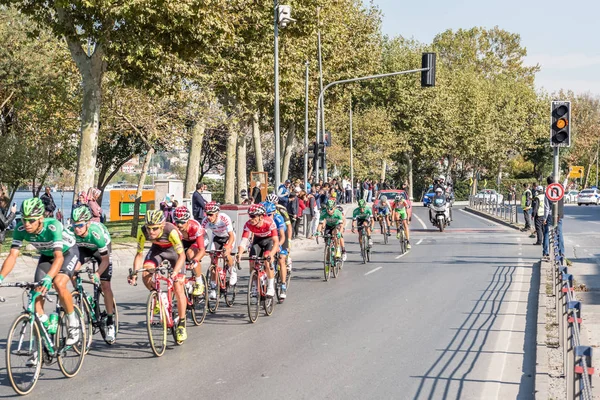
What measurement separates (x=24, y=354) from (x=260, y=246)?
5.75 metres

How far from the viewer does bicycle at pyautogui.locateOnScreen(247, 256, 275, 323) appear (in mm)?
12133

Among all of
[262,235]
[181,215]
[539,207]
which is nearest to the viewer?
[181,215]

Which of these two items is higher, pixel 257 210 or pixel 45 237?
pixel 257 210

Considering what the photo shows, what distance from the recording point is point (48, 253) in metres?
8.55

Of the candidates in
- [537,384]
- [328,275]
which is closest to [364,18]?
[328,275]

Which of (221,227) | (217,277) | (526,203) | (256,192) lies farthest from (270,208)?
(526,203)

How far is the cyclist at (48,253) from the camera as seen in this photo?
8.09 m

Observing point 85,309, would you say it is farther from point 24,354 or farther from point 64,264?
point 24,354

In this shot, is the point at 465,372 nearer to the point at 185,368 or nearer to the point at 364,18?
the point at 185,368

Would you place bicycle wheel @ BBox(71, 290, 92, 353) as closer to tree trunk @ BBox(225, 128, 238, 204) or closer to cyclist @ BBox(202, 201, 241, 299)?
cyclist @ BBox(202, 201, 241, 299)

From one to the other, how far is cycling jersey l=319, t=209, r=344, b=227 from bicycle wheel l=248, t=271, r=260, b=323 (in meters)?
6.14

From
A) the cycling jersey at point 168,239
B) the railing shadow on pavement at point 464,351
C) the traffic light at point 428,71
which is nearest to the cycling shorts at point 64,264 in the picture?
the cycling jersey at point 168,239

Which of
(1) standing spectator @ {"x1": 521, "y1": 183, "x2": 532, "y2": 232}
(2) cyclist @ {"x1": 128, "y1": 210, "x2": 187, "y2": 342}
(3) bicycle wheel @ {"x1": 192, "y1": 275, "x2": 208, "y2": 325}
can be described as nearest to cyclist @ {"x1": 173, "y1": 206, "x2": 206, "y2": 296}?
(3) bicycle wheel @ {"x1": 192, "y1": 275, "x2": 208, "y2": 325}

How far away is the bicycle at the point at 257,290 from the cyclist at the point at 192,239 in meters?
0.93
